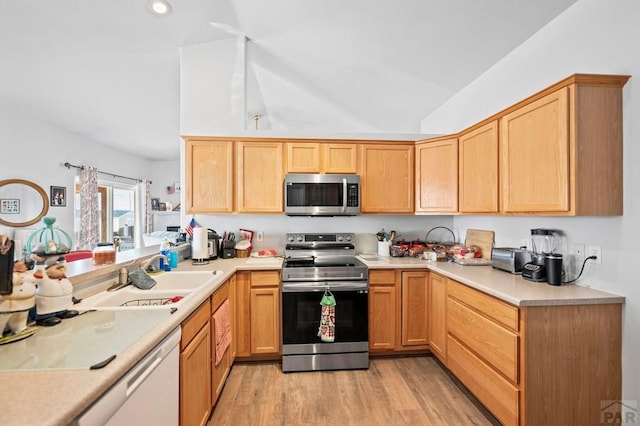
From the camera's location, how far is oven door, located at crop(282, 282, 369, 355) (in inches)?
91.0

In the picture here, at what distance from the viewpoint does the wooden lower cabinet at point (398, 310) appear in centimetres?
245

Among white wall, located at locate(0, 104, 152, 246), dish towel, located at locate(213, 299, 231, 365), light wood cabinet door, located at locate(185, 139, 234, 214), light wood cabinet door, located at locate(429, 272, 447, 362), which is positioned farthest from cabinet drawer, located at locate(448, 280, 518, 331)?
white wall, located at locate(0, 104, 152, 246)

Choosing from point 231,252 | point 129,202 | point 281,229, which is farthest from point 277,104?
point 129,202

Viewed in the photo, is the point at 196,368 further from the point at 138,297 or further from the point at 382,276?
the point at 382,276

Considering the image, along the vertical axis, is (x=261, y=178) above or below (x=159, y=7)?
below

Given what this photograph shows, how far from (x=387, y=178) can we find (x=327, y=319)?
1517mm

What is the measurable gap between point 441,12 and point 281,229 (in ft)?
7.69

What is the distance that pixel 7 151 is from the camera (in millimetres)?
3418

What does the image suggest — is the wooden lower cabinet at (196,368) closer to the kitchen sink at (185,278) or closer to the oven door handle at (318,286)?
the kitchen sink at (185,278)

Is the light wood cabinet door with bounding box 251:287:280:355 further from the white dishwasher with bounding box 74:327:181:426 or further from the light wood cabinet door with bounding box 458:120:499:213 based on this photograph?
the light wood cabinet door with bounding box 458:120:499:213

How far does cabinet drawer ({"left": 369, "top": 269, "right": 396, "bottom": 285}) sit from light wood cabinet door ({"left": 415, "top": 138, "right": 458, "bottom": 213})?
783 mm

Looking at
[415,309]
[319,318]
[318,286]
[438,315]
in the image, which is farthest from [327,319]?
[438,315]

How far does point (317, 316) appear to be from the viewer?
2.33 meters

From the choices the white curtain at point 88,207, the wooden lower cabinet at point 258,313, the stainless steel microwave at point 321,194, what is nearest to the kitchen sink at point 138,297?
the wooden lower cabinet at point 258,313
